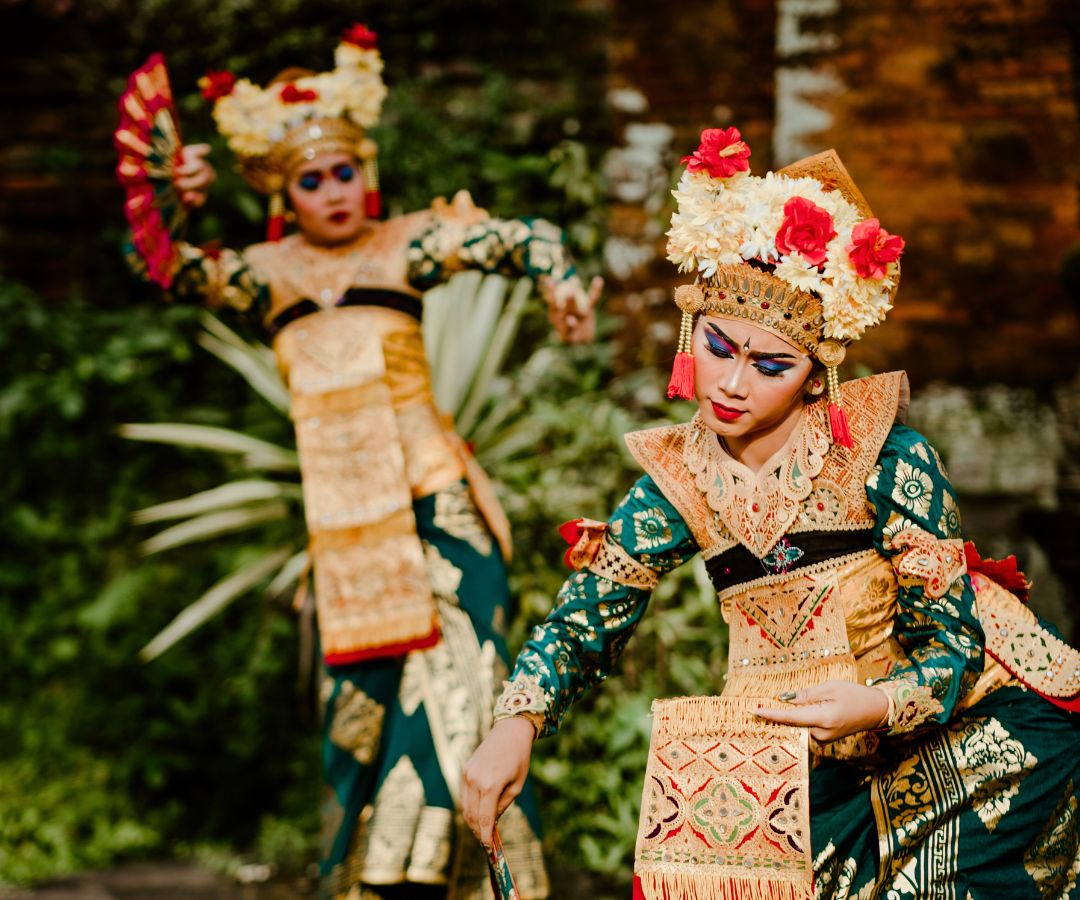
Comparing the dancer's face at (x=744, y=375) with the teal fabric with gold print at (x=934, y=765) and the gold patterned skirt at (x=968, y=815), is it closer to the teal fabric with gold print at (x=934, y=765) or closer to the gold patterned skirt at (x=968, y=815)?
the teal fabric with gold print at (x=934, y=765)

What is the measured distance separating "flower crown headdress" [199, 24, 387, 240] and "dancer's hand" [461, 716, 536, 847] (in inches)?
81.1

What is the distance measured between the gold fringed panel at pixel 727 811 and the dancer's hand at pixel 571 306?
4.80ft

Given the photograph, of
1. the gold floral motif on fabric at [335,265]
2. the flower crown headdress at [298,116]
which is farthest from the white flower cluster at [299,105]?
the gold floral motif on fabric at [335,265]

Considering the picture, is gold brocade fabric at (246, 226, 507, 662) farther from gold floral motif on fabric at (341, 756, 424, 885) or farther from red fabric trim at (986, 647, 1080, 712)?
red fabric trim at (986, 647, 1080, 712)

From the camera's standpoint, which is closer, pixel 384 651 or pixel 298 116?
pixel 384 651

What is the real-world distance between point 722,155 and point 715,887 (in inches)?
47.8

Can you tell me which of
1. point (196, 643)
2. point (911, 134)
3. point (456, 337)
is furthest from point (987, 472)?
point (196, 643)

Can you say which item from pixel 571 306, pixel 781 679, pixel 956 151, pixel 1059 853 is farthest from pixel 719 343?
pixel 956 151

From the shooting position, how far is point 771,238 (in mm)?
2301

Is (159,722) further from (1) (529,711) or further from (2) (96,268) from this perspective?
(1) (529,711)

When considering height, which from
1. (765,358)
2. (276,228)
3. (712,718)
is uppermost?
(276,228)

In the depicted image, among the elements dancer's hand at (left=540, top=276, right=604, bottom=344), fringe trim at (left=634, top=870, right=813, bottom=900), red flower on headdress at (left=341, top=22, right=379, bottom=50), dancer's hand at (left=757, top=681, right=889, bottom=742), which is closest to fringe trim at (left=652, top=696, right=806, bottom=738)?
dancer's hand at (left=757, top=681, right=889, bottom=742)

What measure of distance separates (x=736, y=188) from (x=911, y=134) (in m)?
2.90

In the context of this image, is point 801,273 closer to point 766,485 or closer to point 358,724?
point 766,485
